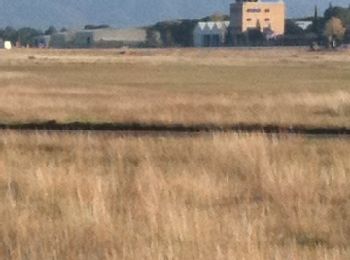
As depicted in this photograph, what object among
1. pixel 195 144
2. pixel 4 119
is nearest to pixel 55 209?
pixel 195 144

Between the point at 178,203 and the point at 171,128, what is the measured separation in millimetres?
16012

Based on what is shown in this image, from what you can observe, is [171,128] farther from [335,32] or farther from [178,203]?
[335,32]

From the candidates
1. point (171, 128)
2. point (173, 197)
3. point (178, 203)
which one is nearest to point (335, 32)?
point (171, 128)

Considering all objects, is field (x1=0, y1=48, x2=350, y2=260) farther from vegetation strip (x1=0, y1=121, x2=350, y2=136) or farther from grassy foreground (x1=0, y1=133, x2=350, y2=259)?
vegetation strip (x1=0, y1=121, x2=350, y2=136)

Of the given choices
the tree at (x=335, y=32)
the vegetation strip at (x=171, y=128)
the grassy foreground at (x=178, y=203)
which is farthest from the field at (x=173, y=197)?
the tree at (x=335, y=32)

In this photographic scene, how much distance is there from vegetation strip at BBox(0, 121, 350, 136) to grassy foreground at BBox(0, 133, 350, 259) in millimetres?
7161

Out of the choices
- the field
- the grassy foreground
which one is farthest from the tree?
the grassy foreground

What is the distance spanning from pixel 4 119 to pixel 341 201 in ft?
68.7

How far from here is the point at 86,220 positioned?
1124 cm

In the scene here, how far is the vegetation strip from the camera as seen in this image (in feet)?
89.6

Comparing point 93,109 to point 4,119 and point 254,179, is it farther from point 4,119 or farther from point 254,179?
point 254,179

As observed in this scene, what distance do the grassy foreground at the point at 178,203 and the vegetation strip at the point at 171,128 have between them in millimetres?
7161

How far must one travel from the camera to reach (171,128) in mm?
28672

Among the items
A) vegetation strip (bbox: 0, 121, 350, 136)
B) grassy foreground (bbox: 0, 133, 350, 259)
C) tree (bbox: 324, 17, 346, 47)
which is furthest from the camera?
tree (bbox: 324, 17, 346, 47)
